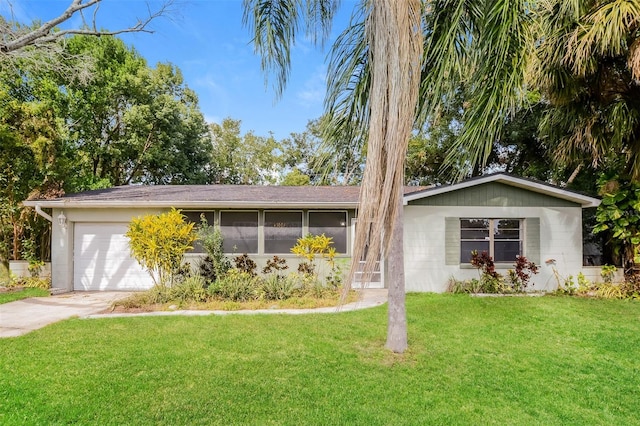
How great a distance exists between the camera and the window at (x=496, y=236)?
31.4 feet

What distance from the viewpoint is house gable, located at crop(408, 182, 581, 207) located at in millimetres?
9398

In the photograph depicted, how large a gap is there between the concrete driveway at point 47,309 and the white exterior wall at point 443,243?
7760mm

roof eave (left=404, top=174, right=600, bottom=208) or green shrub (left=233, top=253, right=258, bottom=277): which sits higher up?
roof eave (left=404, top=174, right=600, bottom=208)

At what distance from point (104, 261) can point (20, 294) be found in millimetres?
1995

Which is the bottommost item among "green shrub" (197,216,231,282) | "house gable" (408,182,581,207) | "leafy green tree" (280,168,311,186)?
"green shrub" (197,216,231,282)

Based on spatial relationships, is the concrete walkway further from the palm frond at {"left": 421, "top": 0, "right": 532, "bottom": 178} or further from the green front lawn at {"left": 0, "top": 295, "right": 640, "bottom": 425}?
the palm frond at {"left": 421, "top": 0, "right": 532, "bottom": 178}

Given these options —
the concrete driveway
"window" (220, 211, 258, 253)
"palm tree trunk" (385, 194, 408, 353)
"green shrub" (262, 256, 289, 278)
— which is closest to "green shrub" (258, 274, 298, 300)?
"green shrub" (262, 256, 289, 278)

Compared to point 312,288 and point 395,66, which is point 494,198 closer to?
point 312,288

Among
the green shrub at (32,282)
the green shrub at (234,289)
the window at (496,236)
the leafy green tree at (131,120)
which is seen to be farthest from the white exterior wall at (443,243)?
the leafy green tree at (131,120)

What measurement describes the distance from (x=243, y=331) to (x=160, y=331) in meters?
1.38

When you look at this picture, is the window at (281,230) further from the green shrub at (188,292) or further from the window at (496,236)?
the window at (496,236)

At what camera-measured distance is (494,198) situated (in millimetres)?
9406

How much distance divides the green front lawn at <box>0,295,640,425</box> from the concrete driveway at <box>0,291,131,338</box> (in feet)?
1.85

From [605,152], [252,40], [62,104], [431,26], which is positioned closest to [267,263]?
[252,40]
